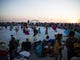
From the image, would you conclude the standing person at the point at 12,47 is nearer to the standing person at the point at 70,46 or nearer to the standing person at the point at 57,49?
the standing person at the point at 57,49

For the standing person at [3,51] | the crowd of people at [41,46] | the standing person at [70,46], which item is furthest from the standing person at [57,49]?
the standing person at [3,51]

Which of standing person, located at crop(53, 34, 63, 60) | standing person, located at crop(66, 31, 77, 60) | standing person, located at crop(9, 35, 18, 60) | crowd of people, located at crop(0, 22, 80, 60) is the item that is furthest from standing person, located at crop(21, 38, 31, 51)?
standing person, located at crop(66, 31, 77, 60)

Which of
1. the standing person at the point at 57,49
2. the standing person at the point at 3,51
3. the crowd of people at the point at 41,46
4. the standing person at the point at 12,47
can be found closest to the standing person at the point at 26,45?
the crowd of people at the point at 41,46

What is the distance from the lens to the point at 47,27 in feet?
10.6

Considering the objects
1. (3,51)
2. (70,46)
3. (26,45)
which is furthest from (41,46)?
(3,51)

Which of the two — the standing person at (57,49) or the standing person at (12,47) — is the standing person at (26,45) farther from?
the standing person at (57,49)

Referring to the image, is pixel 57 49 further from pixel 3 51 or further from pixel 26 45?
pixel 3 51

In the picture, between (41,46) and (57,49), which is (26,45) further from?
(57,49)

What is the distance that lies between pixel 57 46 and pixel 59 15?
46 cm

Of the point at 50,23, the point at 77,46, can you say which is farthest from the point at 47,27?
the point at 77,46

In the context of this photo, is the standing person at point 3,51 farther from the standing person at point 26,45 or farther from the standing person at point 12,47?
the standing person at point 26,45

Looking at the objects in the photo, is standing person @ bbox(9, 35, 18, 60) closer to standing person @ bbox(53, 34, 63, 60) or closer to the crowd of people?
the crowd of people

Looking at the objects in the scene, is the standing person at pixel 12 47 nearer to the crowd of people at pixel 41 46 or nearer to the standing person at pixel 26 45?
the crowd of people at pixel 41 46

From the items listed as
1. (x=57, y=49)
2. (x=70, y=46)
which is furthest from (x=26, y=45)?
(x=70, y=46)
